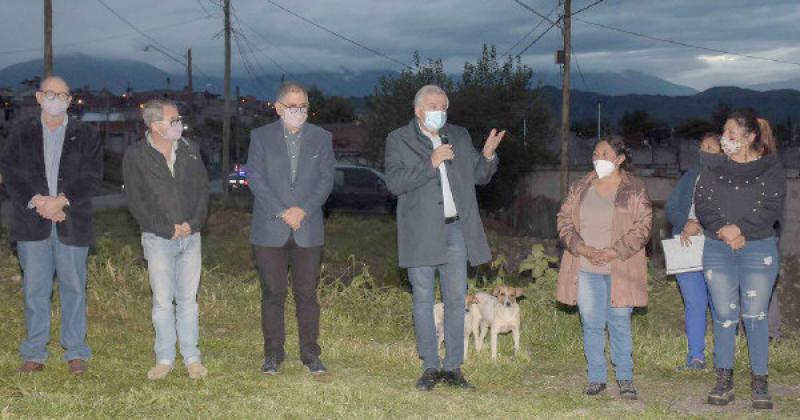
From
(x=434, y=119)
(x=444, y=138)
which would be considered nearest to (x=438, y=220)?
(x=444, y=138)

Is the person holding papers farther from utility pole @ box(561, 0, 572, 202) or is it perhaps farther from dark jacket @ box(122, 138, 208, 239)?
utility pole @ box(561, 0, 572, 202)

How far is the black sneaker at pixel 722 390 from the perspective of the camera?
20.8 ft

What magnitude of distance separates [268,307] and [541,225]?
2623 centimetres

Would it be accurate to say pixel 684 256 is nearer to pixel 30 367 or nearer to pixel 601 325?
pixel 601 325

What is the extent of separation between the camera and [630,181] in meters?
6.50

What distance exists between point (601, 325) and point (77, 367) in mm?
3626

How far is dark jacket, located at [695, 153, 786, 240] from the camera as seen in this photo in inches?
243

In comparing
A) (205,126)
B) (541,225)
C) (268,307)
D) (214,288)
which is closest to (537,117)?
(541,225)

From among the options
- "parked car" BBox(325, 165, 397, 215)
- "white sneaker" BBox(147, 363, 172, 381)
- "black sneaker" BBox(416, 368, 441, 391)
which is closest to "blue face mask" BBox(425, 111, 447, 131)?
"black sneaker" BBox(416, 368, 441, 391)

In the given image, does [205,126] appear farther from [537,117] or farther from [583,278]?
[583,278]

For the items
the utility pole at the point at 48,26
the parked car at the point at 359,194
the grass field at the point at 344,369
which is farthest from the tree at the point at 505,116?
the grass field at the point at 344,369

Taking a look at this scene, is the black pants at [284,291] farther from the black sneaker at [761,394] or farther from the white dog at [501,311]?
the black sneaker at [761,394]

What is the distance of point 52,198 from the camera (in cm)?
679

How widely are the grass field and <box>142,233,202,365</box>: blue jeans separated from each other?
0.71ft
